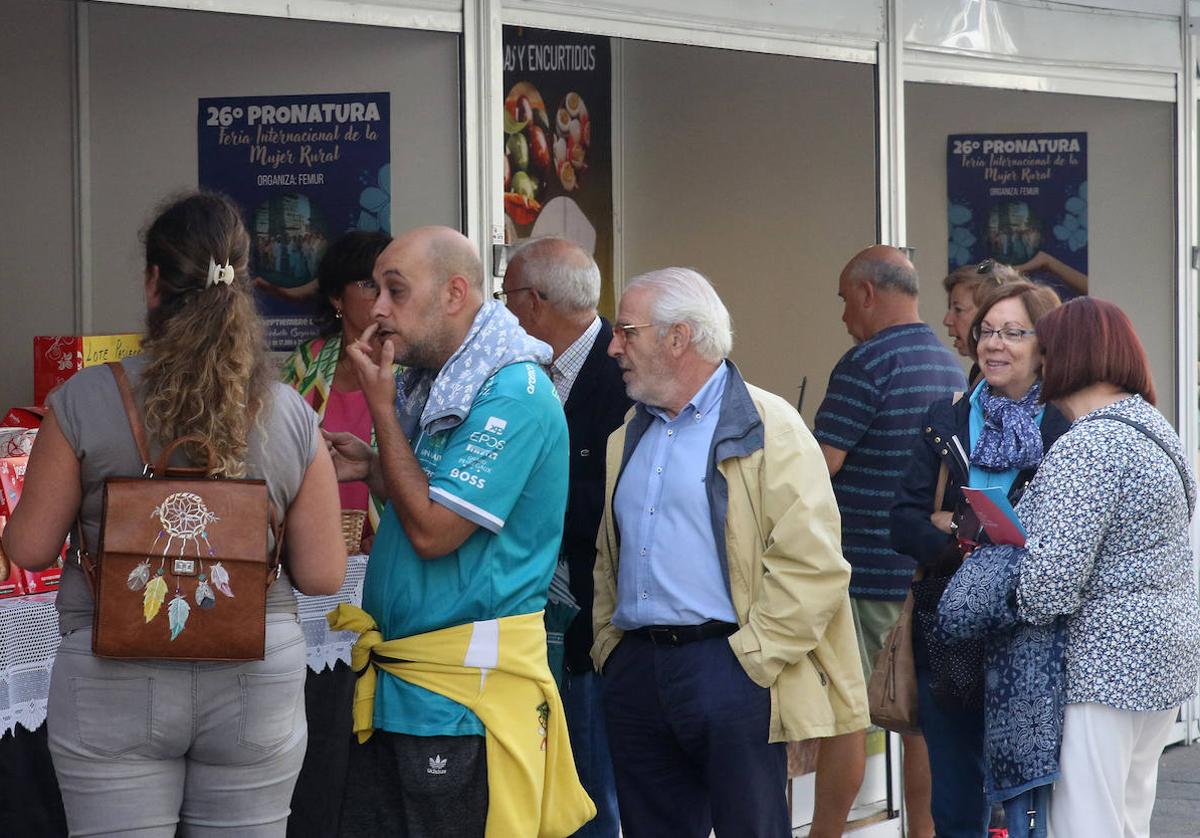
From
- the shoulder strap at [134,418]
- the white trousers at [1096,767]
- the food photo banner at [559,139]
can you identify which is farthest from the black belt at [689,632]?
the food photo banner at [559,139]

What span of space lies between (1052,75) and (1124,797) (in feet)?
11.8

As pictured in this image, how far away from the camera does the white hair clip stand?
105 inches

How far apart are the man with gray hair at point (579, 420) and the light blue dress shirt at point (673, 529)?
0.32 m

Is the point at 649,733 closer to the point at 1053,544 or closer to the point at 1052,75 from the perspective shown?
the point at 1053,544

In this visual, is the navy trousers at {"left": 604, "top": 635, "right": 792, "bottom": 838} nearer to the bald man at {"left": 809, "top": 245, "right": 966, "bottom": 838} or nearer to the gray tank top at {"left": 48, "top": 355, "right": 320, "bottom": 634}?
Answer: the gray tank top at {"left": 48, "top": 355, "right": 320, "bottom": 634}

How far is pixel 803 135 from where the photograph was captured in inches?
264

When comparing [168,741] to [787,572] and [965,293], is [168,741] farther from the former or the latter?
[965,293]

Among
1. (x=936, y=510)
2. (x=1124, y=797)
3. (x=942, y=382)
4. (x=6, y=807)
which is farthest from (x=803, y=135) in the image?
(x=6, y=807)

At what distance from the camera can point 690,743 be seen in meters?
3.34

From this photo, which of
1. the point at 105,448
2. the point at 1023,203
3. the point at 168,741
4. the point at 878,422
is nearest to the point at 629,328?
the point at 105,448

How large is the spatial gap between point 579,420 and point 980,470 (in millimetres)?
1014

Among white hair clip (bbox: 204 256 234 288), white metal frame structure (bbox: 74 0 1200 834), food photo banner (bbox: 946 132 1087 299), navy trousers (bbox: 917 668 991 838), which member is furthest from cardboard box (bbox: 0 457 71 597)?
food photo banner (bbox: 946 132 1087 299)

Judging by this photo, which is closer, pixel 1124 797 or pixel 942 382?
pixel 1124 797

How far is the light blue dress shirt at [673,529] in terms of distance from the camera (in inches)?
131
